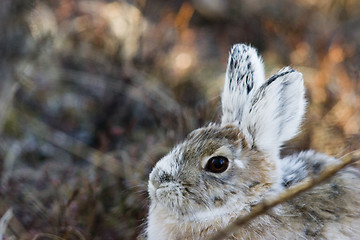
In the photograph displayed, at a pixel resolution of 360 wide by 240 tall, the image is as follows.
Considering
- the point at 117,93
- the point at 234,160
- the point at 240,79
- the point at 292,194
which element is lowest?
the point at 292,194

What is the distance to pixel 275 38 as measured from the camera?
6.19 metres

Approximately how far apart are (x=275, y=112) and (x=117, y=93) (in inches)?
95.8

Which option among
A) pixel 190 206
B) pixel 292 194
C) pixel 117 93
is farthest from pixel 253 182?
pixel 117 93

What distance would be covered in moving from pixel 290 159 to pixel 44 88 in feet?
10.2

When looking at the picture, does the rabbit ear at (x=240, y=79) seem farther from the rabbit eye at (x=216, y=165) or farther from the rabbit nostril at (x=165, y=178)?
the rabbit nostril at (x=165, y=178)

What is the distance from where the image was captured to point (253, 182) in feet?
11.5

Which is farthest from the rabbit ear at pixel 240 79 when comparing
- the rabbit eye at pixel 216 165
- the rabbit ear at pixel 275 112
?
the rabbit eye at pixel 216 165

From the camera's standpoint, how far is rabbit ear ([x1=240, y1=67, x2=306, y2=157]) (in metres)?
3.43

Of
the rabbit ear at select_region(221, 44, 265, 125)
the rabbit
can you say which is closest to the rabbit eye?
the rabbit

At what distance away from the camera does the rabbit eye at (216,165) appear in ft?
11.3

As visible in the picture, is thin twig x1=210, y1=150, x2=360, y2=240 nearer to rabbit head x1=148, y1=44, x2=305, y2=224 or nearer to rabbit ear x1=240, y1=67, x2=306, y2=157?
rabbit head x1=148, y1=44, x2=305, y2=224

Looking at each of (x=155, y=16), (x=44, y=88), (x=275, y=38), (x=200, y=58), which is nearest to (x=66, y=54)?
(x=44, y=88)

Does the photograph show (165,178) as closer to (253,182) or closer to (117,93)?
(253,182)

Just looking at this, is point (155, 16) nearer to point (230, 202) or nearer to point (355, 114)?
point (355, 114)
